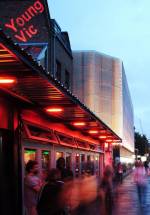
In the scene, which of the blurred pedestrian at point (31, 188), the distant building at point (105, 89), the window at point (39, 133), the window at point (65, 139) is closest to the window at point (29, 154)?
the window at point (39, 133)

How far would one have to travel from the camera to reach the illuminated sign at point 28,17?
28219mm

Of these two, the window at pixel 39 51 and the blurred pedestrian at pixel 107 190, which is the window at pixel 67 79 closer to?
the window at pixel 39 51

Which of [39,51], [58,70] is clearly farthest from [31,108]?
[58,70]

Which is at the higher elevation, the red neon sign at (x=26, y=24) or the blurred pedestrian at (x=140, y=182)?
the red neon sign at (x=26, y=24)

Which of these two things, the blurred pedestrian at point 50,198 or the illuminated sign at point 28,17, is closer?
the blurred pedestrian at point 50,198

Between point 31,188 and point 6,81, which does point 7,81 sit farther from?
point 31,188

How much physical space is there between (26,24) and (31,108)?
13.6 meters

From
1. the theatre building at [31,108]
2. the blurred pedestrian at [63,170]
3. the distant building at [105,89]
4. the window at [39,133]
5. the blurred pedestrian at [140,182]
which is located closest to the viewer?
the theatre building at [31,108]

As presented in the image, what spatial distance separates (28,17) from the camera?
2850 cm

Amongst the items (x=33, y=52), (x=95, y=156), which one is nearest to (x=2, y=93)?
(x=33, y=52)

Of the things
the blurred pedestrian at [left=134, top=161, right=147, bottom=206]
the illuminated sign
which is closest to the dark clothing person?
the blurred pedestrian at [left=134, top=161, right=147, bottom=206]

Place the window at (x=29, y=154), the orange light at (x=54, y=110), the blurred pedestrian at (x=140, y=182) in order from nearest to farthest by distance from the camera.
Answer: the window at (x=29, y=154), the orange light at (x=54, y=110), the blurred pedestrian at (x=140, y=182)

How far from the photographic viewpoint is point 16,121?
1480cm

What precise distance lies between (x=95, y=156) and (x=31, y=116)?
65.3 feet
